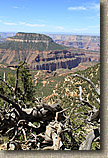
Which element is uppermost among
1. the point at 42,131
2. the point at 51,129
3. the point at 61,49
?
the point at 61,49

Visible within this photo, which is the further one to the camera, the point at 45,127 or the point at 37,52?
the point at 37,52

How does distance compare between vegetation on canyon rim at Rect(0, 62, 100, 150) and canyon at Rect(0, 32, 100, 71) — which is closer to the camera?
vegetation on canyon rim at Rect(0, 62, 100, 150)

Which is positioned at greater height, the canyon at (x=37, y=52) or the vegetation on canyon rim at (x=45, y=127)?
the canyon at (x=37, y=52)

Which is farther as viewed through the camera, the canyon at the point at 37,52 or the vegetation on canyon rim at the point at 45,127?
the canyon at the point at 37,52

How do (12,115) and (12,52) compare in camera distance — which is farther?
(12,52)

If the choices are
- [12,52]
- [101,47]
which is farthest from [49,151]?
[12,52]

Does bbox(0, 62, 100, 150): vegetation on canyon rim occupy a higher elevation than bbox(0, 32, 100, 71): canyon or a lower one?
lower

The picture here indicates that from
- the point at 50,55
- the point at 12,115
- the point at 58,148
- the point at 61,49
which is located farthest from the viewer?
the point at 61,49

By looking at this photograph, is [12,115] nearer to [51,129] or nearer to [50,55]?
[51,129]

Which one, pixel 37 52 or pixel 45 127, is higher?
pixel 37 52

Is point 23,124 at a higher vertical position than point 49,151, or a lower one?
higher

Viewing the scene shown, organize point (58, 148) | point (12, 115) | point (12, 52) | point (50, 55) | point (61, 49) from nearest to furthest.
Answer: point (58, 148) < point (12, 115) < point (12, 52) < point (50, 55) < point (61, 49)
